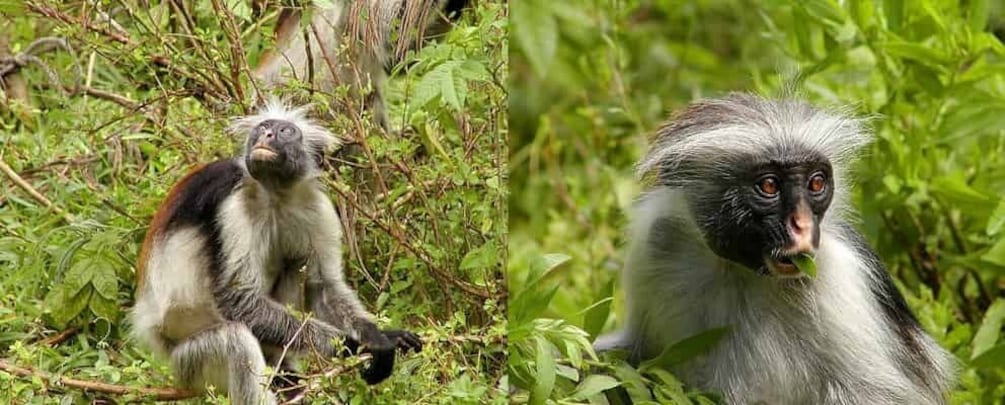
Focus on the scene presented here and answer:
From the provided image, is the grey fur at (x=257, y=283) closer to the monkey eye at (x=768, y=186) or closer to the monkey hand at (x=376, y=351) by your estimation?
the monkey hand at (x=376, y=351)

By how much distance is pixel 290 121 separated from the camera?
301 centimetres

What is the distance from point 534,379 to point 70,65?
1.16m

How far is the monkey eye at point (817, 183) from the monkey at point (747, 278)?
2cm

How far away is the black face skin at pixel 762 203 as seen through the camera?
9.94 ft

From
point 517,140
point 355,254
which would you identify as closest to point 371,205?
point 355,254

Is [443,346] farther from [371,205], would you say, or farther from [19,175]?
[19,175]

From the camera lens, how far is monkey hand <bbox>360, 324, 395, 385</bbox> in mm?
3072

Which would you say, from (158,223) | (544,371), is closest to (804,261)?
(544,371)

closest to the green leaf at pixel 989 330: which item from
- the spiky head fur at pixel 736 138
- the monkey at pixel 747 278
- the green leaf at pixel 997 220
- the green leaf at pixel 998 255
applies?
the green leaf at pixel 998 255

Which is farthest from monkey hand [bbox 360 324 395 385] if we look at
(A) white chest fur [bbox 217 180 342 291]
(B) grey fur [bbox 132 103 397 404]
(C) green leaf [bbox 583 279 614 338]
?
(C) green leaf [bbox 583 279 614 338]

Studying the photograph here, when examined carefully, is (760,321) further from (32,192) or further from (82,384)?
(32,192)

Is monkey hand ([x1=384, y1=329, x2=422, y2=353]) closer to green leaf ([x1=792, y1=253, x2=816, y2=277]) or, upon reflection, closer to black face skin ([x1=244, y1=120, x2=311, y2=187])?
black face skin ([x1=244, y1=120, x2=311, y2=187])

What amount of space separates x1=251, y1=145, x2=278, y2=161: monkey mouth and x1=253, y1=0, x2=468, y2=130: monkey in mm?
134

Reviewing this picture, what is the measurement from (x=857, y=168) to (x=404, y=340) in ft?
6.52
